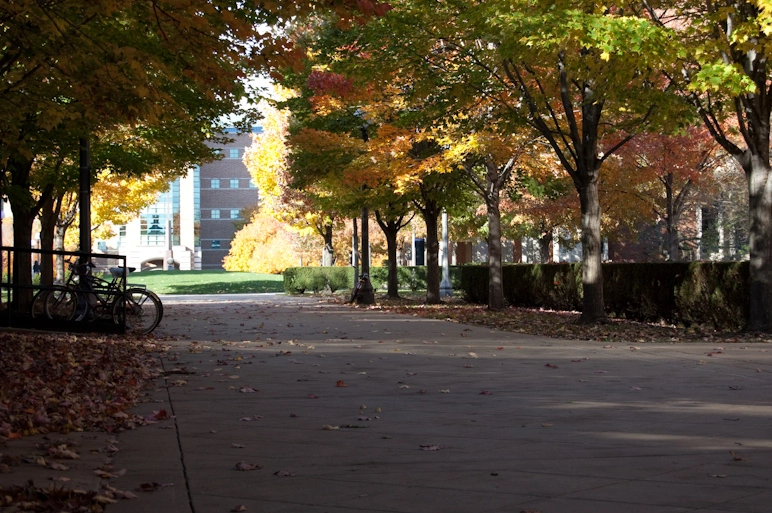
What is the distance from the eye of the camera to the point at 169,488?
5.04 metres

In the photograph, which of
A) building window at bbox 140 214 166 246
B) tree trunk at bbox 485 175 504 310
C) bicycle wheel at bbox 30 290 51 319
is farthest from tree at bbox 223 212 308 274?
bicycle wheel at bbox 30 290 51 319

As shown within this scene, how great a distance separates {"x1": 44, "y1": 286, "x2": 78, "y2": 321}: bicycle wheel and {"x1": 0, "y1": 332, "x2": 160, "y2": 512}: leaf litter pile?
162 centimetres

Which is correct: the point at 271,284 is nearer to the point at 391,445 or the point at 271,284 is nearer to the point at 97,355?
the point at 97,355

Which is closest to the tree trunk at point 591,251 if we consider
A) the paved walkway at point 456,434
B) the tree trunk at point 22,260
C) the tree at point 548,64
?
the tree at point 548,64

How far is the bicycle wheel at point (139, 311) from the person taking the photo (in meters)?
16.3

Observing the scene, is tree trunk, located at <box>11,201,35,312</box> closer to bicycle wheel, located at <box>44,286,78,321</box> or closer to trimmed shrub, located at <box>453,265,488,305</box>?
bicycle wheel, located at <box>44,286,78,321</box>

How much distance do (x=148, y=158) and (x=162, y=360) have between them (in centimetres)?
1153

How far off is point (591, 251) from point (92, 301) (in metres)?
9.72

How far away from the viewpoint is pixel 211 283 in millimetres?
55125

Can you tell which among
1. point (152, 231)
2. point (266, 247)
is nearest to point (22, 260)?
point (266, 247)

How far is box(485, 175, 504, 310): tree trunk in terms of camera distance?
991 inches

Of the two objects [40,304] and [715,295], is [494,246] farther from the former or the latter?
[40,304]

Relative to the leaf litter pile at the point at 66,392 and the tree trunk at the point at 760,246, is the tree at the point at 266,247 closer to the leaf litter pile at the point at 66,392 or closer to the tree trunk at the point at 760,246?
the tree trunk at the point at 760,246

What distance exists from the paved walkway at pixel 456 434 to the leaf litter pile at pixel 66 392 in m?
0.29
